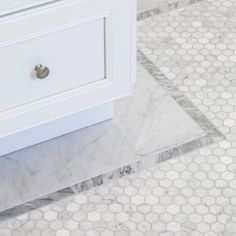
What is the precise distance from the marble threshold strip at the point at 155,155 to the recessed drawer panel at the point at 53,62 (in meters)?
0.21

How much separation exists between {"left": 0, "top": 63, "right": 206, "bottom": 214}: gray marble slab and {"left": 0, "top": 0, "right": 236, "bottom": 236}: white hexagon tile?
0.14 ft

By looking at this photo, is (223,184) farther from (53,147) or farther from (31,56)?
(31,56)

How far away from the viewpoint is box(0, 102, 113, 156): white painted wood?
148cm

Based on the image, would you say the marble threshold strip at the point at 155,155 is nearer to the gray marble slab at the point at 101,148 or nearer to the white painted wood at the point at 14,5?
the gray marble slab at the point at 101,148

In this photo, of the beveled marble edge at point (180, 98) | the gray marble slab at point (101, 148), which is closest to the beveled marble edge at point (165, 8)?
the beveled marble edge at point (180, 98)

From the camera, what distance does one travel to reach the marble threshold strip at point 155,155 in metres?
1.39

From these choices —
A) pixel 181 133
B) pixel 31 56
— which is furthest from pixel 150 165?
pixel 31 56

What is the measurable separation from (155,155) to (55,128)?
23 centimetres

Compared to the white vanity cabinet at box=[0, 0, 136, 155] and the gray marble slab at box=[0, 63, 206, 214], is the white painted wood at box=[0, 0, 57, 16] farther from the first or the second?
the gray marble slab at box=[0, 63, 206, 214]

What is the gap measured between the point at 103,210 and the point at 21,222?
0.16 metres

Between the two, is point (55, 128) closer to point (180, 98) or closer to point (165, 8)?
point (180, 98)

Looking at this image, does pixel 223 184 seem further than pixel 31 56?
Yes

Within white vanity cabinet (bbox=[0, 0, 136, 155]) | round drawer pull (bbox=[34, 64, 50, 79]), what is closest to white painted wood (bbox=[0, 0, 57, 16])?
white vanity cabinet (bbox=[0, 0, 136, 155])

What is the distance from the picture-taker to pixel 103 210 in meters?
1.38
